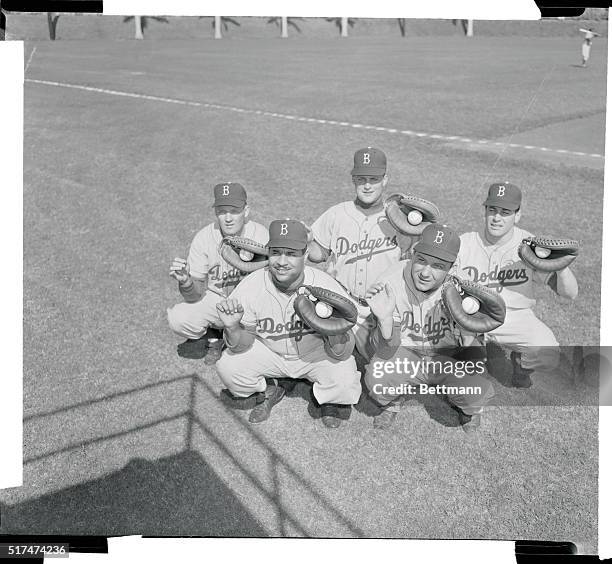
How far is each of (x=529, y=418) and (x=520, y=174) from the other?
6.89m

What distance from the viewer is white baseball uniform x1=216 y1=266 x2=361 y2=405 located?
15.3 ft

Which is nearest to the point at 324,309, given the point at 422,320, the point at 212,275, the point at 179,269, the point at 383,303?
the point at 383,303

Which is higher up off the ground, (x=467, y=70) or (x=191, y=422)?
(x=467, y=70)

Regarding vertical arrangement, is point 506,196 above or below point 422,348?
above

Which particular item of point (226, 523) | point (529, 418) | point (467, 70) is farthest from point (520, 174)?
point (467, 70)

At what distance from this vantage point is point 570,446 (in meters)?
4.43

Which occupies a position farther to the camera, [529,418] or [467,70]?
[467,70]

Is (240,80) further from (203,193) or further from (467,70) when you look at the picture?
(203,193)

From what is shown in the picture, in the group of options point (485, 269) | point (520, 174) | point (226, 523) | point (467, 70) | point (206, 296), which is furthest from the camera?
point (467, 70)

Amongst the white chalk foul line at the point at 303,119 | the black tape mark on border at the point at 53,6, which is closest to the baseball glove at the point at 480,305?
the black tape mark on border at the point at 53,6

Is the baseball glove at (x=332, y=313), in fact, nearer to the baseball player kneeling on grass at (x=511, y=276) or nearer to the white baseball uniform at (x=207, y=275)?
the white baseball uniform at (x=207, y=275)

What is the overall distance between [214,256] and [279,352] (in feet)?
4.07

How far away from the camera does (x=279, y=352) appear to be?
4812mm

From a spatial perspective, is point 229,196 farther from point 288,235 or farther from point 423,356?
point 423,356
